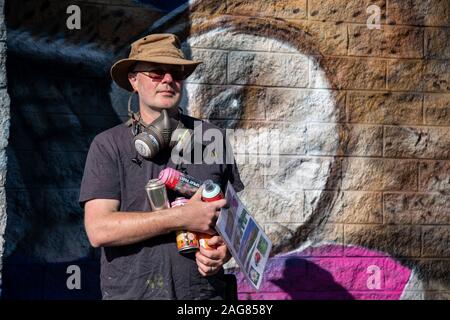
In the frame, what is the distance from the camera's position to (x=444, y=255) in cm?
552

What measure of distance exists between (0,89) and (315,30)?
2.04 metres

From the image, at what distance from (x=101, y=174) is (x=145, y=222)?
32cm

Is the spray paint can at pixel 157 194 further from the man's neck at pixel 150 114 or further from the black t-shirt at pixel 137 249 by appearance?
the man's neck at pixel 150 114

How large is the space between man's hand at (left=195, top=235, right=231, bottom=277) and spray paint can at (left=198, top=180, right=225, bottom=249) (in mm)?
20

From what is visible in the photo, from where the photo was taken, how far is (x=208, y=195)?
3.58 meters

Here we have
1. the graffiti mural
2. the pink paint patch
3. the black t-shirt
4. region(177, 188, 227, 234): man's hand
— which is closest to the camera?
region(177, 188, 227, 234): man's hand

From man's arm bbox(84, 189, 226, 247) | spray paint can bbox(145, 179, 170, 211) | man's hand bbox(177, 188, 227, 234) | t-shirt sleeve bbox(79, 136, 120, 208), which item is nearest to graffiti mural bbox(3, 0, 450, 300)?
t-shirt sleeve bbox(79, 136, 120, 208)

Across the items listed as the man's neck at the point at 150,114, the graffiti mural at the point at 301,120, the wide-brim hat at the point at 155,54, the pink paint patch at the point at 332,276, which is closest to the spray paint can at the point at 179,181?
the man's neck at the point at 150,114

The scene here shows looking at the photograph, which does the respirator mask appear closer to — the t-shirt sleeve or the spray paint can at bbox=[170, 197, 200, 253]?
the t-shirt sleeve

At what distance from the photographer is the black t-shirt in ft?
12.1

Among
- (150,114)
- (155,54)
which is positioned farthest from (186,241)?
(155,54)

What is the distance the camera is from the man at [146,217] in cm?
360
